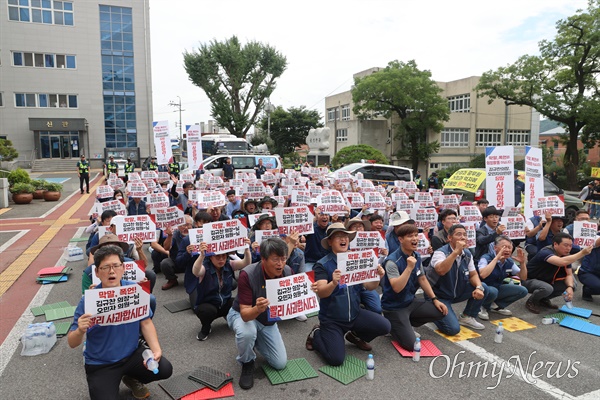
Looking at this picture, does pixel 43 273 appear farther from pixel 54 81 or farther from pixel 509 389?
pixel 54 81

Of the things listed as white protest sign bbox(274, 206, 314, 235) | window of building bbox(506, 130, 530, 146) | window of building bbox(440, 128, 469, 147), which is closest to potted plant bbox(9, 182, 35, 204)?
white protest sign bbox(274, 206, 314, 235)

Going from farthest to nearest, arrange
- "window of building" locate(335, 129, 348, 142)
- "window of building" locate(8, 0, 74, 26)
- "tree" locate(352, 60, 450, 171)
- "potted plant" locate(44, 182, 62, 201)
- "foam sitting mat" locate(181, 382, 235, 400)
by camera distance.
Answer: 1. "window of building" locate(335, 129, 348, 142)
2. "tree" locate(352, 60, 450, 171)
3. "window of building" locate(8, 0, 74, 26)
4. "potted plant" locate(44, 182, 62, 201)
5. "foam sitting mat" locate(181, 382, 235, 400)

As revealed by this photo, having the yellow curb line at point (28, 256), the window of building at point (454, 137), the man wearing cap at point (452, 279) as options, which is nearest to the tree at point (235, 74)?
the window of building at point (454, 137)

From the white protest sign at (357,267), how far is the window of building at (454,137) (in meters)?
42.3

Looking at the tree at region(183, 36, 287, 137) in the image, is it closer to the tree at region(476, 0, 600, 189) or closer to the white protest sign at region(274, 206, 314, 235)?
the tree at region(476, 0, 600, 189)

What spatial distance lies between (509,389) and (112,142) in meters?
41.7

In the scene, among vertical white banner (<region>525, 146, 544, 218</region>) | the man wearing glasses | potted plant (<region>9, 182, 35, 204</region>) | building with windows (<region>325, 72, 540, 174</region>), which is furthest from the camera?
building with windows (<region>325, 72, 540, 174</region>)

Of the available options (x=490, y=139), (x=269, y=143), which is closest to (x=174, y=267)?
(x=269, y=143)

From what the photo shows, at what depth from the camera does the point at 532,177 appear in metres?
9.52

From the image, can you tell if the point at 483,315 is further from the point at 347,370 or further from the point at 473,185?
the point at 473,185

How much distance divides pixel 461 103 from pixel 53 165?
130ft

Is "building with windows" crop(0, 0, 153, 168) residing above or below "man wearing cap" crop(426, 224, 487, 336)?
above

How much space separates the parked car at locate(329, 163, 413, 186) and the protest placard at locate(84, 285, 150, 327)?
50.3 ft

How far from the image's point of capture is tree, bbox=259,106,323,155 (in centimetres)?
5638
